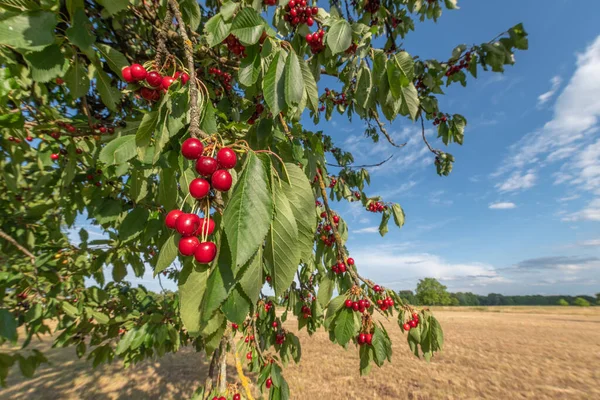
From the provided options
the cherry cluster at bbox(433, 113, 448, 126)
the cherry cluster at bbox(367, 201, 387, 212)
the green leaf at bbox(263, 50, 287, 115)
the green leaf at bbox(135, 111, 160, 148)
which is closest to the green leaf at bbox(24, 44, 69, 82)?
the green leaf at bbox(135, 111, 160, 148)

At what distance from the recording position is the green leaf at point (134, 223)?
165 centimetres

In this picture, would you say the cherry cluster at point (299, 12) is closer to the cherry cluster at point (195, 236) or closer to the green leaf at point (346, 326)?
the cherry cluster at point (195, 236)

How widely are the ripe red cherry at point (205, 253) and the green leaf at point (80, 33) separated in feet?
3.40

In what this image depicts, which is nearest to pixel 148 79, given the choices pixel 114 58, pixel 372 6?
pixel 114 58

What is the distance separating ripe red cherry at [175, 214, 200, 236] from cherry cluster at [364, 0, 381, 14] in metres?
3.16

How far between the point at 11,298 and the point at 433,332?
17.1 ft

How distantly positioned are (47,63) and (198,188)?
3.76 ft

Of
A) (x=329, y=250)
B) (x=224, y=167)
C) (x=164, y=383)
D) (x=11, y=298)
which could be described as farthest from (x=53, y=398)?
(x=224, y=167)

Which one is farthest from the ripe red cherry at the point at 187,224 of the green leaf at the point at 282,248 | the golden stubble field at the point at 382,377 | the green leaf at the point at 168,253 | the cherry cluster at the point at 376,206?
the golden stubble field at the point at 382,377

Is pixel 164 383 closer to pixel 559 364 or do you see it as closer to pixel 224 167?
pixel 224 167

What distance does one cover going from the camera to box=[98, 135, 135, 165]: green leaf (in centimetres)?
113

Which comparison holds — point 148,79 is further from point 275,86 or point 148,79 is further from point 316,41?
point 316,41

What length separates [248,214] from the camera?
2.22ft

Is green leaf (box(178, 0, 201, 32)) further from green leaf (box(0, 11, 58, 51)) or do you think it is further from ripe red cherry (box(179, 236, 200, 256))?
ripe red cherry (box(179, 236, 200, 256))
